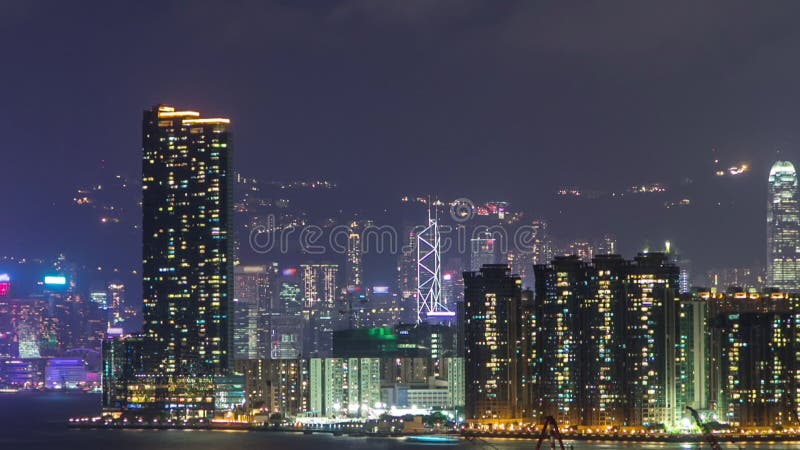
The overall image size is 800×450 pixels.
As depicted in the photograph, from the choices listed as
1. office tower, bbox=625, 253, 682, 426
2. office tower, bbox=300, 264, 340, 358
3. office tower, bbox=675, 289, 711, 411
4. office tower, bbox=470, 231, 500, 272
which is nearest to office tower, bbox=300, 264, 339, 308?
office tower, bbox=300, 264, 340, 358

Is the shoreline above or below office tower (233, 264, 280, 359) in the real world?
below

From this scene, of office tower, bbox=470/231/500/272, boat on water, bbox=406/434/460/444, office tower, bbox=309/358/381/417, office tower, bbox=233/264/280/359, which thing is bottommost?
boat on water, bbox=406/434/460/444

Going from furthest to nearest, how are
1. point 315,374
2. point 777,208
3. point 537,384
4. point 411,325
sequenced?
1. point 777,208
2. point 411,325
3. point 315,374
4. point 537,384

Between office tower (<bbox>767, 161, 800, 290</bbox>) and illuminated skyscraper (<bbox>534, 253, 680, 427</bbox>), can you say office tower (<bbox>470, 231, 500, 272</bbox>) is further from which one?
illuminated skyscraper (<bbox>534, 253, 680, 427</bbox>)

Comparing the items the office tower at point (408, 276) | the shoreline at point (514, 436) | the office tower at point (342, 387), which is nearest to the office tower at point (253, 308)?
the office tower at point (408, 276)

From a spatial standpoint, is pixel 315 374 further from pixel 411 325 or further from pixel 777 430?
pixel 777 430

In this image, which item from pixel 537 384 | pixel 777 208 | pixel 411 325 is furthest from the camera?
pixel 777 208

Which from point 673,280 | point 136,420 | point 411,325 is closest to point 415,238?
point 411,325
